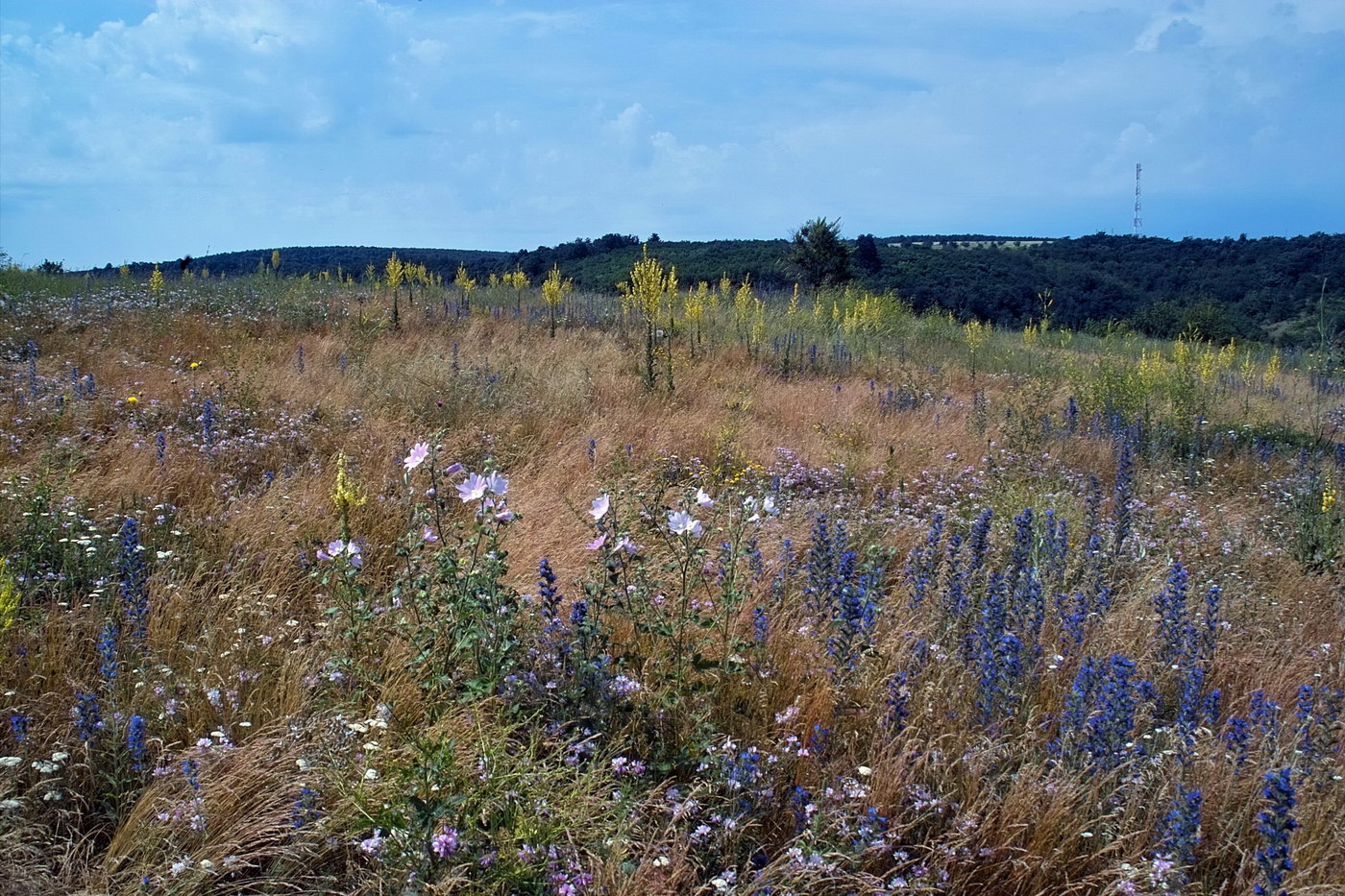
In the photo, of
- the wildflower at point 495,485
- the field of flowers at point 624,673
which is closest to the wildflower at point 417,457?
the field of flowers at point 624,673

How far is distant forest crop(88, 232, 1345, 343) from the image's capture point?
27.4 m

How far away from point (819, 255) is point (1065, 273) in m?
21.8

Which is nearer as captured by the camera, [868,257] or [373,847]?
[373,847]

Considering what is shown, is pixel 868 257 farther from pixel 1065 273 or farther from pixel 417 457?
pixel 417 457

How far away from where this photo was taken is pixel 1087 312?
3338 cm

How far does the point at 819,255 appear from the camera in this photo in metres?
25.3

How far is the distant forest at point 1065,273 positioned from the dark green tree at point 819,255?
0.75 metres

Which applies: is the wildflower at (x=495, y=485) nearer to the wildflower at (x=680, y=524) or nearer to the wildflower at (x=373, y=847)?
the wildflower at (x=680, y=524)

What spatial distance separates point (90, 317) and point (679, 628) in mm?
9367

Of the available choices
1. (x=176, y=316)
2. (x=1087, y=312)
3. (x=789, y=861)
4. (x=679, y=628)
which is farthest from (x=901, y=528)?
(x=1087, y=312)

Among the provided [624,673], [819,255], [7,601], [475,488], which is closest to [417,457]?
[475,488]

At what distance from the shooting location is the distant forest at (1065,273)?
27359 mm

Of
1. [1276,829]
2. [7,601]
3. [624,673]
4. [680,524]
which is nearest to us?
[1276,829]

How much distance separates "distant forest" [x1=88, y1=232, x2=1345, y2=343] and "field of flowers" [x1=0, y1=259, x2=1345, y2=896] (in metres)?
20.5
